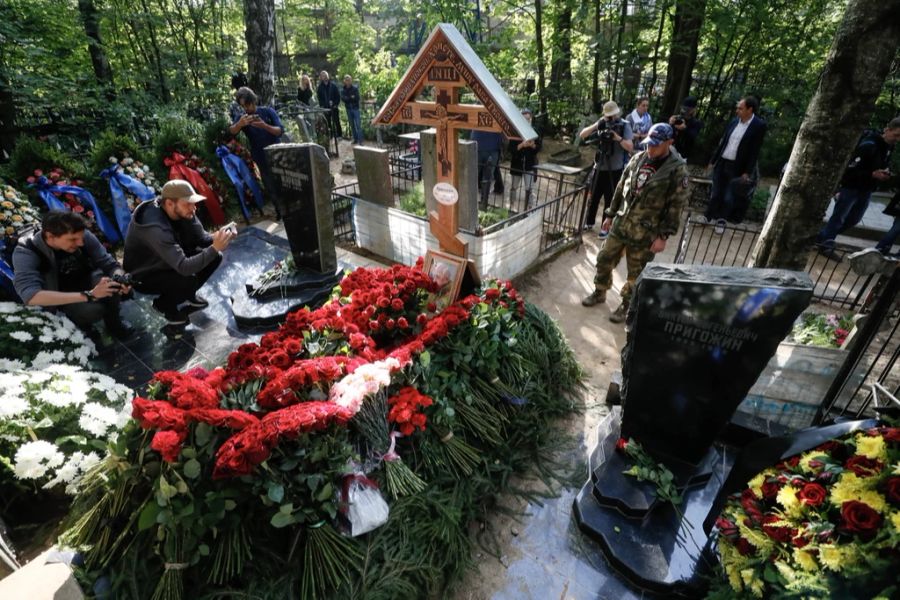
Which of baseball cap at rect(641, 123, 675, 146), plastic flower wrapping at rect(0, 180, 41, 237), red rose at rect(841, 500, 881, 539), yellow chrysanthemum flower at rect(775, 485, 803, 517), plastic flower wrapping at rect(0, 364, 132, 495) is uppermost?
baseball cap at rect(641, 123, 675, 146)

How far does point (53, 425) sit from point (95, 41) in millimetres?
10019

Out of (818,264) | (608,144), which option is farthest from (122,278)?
(818,264)

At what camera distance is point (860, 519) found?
1.74 metres

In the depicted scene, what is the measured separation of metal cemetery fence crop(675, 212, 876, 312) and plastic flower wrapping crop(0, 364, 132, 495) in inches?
211

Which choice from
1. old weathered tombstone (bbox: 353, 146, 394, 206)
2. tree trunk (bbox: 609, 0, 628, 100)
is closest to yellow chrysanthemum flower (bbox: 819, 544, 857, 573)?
old weathered tombstone (bbox: 353, 146, 394, 206)

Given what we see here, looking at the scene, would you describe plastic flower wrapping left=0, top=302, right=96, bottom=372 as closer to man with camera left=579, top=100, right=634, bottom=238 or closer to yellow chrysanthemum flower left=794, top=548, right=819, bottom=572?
yellow chrysanthemum flower left=794, top=548, right=819, bottom=572

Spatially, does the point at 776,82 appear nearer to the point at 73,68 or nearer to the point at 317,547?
the point at 317,547

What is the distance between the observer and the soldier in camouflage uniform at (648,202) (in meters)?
4.10

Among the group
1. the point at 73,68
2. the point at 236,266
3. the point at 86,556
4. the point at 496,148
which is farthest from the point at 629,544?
the point at 73,68

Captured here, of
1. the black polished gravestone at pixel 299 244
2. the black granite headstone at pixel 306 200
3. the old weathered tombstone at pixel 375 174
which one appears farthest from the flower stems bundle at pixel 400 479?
the old weathered tombstone at pixel 375 174

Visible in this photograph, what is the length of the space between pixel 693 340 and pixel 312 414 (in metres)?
2.19

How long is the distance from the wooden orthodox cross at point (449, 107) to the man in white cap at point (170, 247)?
1902 millimetres

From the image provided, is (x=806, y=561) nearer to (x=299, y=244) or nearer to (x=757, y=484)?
(x=757, y=484)

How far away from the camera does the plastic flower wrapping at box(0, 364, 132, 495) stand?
2316mm
